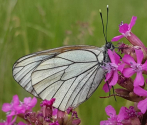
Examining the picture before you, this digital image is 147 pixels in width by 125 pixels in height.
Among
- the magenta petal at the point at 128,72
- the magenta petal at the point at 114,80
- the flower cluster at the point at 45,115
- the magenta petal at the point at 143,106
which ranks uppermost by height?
the magenta petal at the point at 128,72

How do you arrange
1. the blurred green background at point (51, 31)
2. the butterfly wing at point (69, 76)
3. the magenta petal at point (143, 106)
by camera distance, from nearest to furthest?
the magenta petal at point (143, 106), the butterfly wing at point (69, 76), the blurred green background at point (51, 31)

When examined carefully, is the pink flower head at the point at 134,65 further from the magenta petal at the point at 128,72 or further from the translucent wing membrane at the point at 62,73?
the translucent wing membrane at the point at 62,73

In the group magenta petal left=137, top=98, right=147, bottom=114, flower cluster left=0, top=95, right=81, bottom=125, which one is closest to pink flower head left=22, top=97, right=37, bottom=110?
flower cluster left=0, top=95, right=81, bottom=125

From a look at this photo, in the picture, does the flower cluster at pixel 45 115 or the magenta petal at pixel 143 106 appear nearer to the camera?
the magenta petal at pixel 143 106

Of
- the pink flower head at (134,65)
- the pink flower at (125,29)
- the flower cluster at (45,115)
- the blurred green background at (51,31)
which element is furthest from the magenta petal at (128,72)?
the blurred green background at (51,31)

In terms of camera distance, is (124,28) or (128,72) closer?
(128,72)

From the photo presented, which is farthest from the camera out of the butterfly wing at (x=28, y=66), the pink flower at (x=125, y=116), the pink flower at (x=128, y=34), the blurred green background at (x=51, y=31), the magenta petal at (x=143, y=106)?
the blurred green background at (x=51, y=31)

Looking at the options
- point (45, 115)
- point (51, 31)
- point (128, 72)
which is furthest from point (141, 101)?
point (51, 31)

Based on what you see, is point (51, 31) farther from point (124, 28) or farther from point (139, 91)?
point (139, 91)

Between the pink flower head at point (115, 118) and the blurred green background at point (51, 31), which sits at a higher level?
the blurred green background at point (51, 31)
